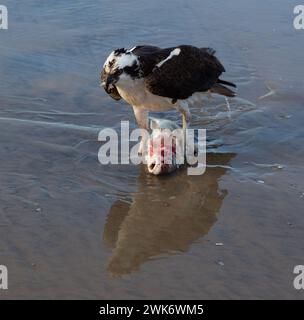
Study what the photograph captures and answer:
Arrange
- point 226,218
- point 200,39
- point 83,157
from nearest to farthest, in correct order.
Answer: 1. point 226,218
2. point 83,157
3. point 200,39

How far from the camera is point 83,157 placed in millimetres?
6902

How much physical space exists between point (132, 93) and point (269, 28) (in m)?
4.59

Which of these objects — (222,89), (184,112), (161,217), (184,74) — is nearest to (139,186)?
(161,217)

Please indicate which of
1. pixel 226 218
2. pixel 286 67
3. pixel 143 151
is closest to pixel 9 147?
pixel 143 151

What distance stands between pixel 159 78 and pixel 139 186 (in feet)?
3.83

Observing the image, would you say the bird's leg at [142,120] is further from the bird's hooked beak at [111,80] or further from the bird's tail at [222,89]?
the bird's tail at [222,89]

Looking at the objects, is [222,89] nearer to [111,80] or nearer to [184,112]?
[184,112]

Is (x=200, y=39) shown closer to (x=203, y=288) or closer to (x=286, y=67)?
(x=286, y=67)

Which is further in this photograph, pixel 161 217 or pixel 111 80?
pixel 111 80

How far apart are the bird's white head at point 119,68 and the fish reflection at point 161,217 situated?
90cm

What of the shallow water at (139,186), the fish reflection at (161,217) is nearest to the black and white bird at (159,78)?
the shallow water at (139,186)

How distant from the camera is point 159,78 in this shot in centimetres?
699
